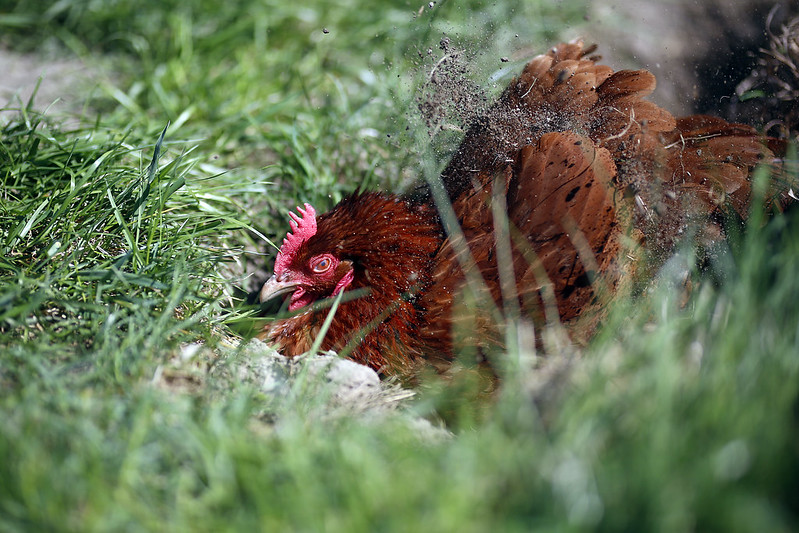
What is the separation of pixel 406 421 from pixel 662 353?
740 mm

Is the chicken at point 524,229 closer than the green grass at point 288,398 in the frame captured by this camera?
No

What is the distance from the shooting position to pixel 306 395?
6.50 ft

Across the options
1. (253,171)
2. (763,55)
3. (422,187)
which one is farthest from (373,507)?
(763,55)

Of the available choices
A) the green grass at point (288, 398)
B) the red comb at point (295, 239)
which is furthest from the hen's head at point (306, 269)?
the green grass at point (288, 398)

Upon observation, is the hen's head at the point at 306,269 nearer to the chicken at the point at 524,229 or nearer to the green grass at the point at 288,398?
the chicken at the point at 524,229

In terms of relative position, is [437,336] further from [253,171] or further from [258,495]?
[253,171]

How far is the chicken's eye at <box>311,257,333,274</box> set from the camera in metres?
2.63

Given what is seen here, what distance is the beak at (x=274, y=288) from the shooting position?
2.65 metres

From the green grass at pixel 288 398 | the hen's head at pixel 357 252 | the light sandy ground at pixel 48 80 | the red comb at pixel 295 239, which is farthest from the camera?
the light sandy ground at pixel 48 80

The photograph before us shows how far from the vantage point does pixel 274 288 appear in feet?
8.73

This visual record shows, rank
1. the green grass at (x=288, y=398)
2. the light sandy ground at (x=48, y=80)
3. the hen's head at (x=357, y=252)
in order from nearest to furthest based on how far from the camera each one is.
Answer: the green grass at (x=288, y=398)
the hen's head at (x=357, y=252)
the light sandy ground at (x=48, y=80)

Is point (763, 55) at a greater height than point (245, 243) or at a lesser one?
greater

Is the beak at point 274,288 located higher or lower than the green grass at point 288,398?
lower

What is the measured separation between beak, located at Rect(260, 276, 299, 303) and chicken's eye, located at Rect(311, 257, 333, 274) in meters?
0.12
